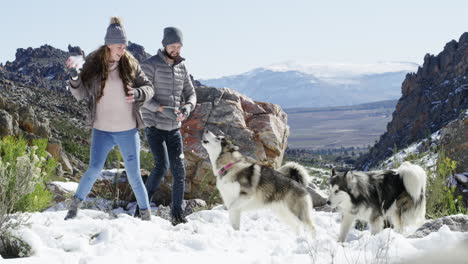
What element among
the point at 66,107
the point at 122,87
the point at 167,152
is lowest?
the point at 66,107

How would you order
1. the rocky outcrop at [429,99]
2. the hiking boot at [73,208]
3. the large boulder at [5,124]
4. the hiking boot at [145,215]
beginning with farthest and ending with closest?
the rocky outcrop at [429,99] → the large boulder at [5,124] → the hiking boot at [145,215] → the hiking boot at [73,208]

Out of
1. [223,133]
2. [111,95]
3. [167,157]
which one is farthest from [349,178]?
[223,133]

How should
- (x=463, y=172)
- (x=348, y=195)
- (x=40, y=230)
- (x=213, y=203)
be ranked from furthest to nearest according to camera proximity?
(x=213, y=203), (x=463, y=172), (x=348, y=195), (x=40, y=230)

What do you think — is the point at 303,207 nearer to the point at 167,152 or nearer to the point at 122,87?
the point at 167,152

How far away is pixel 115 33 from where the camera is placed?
5141 millimetres

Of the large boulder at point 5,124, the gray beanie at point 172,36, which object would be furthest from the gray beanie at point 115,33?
the large boulder at point 5,124

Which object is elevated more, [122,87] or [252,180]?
[122,87]

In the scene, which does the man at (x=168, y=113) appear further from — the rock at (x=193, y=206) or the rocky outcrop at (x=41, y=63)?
the rocky outcrop at (x=41, y=63)

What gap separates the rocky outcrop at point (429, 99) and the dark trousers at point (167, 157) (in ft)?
310

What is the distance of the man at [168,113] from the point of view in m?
6.05

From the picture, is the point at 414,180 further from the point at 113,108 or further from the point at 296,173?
the point at 113,108

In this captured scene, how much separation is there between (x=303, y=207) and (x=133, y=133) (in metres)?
2.61

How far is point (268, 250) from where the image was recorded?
440 centimetres

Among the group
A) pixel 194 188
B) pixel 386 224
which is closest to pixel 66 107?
pixel 194 188
